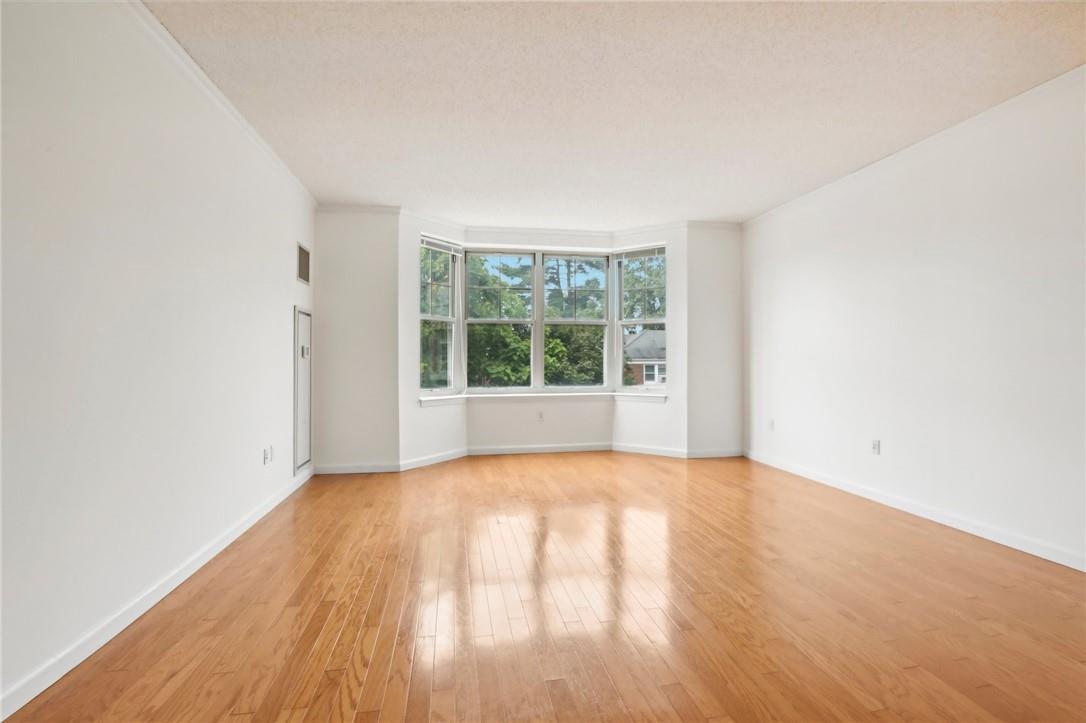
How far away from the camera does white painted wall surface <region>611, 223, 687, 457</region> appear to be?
6492 millimetres

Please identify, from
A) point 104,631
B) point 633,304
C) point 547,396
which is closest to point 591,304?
point 633,304

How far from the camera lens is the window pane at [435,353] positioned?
20.4 ft

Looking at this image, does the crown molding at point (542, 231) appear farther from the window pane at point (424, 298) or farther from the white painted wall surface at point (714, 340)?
the white painted wall surface at point (714, 340)

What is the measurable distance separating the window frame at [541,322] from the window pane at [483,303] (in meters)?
0.07

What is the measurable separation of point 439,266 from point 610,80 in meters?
3.65

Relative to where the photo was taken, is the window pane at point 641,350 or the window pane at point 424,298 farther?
the window pane at point 641,350

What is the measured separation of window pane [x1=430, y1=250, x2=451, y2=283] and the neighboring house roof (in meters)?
2.34

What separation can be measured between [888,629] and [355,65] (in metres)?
3.67

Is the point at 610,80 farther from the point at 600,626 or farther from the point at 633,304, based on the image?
the point at 633,304

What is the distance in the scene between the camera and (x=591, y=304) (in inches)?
281

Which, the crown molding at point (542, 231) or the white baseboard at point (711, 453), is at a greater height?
the crown molding at point (542, 231)

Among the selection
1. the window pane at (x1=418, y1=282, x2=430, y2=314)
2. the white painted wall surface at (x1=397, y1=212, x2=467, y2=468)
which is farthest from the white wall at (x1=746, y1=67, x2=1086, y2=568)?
the window pane at (x1=418, y1=282, x2=430, y2=314)

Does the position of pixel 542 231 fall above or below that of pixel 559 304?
above

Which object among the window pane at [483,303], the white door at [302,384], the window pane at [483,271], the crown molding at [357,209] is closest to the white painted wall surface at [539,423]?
the window pane at [483,303]
